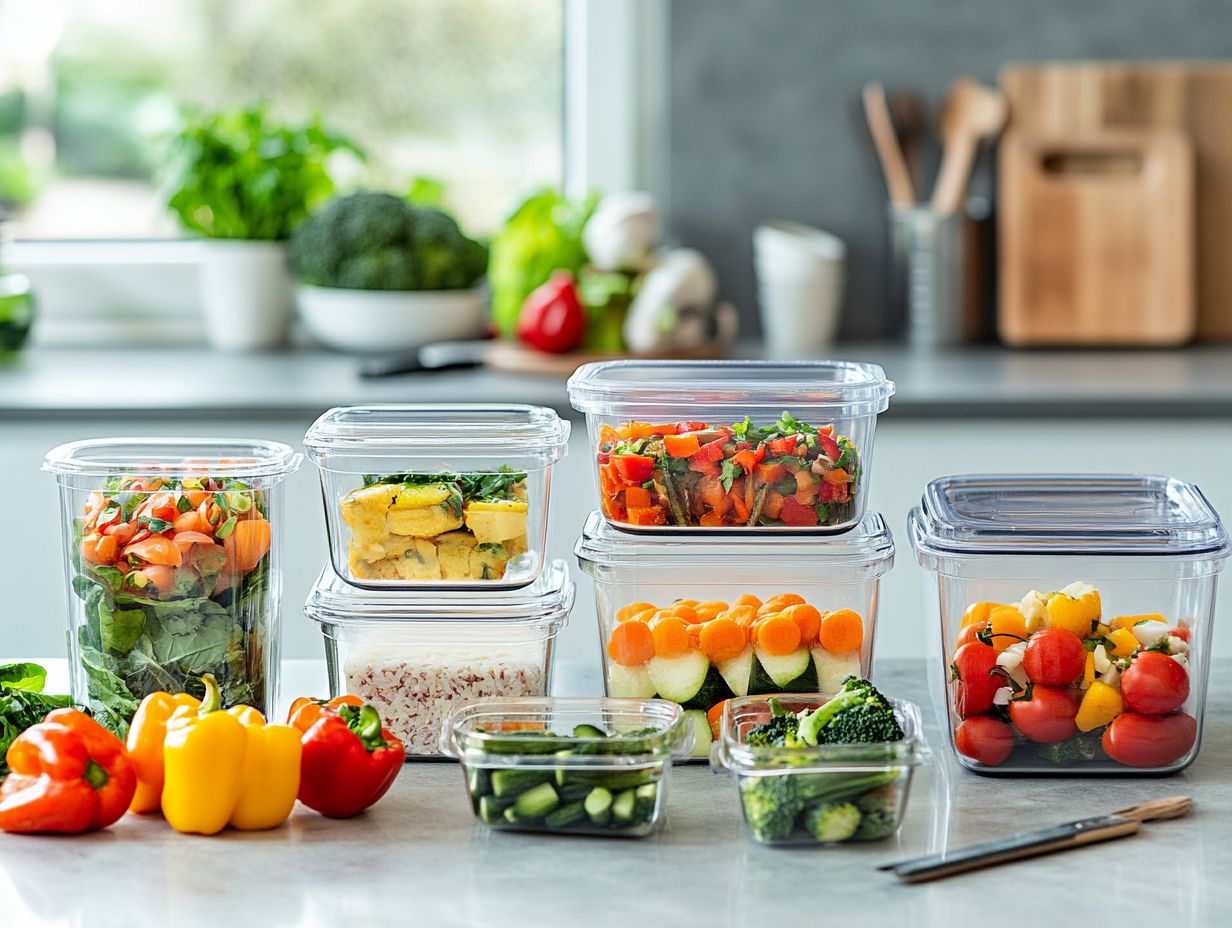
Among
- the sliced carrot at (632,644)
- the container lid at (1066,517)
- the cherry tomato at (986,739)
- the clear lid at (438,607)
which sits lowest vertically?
the cherry tomato at (986,739)

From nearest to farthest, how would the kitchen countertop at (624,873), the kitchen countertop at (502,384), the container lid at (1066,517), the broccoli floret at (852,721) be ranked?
1. the kitchen countertop at (624,873)
2. the broccoli floret at (852,721)
3. the container lid at (1066,517)
4. the kitchen countertop at (502,384)

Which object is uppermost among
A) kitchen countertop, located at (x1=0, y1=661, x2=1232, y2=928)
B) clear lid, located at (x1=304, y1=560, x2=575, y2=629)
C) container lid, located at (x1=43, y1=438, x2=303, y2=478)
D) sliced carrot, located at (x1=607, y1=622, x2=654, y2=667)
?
container lid, located at (x1=43, y1=438, x2=303, y2=478)

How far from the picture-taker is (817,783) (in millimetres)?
1233

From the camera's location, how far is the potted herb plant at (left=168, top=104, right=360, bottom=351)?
10.1 ft

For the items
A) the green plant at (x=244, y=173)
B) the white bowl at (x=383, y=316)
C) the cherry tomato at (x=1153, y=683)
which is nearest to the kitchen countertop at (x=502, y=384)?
the white bowl at (x=383, y=316)

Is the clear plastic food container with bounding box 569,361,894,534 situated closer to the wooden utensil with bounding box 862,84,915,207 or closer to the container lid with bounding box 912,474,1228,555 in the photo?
the container lid with bounding box 912,474,1228,555

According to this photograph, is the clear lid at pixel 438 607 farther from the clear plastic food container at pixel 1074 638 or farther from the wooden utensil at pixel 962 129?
the wooden utensil at pixel 962 129

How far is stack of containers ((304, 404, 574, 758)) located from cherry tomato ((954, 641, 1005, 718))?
35cm

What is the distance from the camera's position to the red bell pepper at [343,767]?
1299 millimetres

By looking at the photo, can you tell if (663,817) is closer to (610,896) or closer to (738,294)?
(610,896)

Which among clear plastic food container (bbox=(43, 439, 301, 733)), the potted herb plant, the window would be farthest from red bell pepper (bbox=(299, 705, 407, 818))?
the window

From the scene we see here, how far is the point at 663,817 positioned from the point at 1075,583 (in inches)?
15.9

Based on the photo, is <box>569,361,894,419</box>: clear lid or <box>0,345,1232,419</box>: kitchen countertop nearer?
<box>569,361,894,419</box>: clear lid

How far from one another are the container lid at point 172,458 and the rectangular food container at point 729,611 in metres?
0.29
